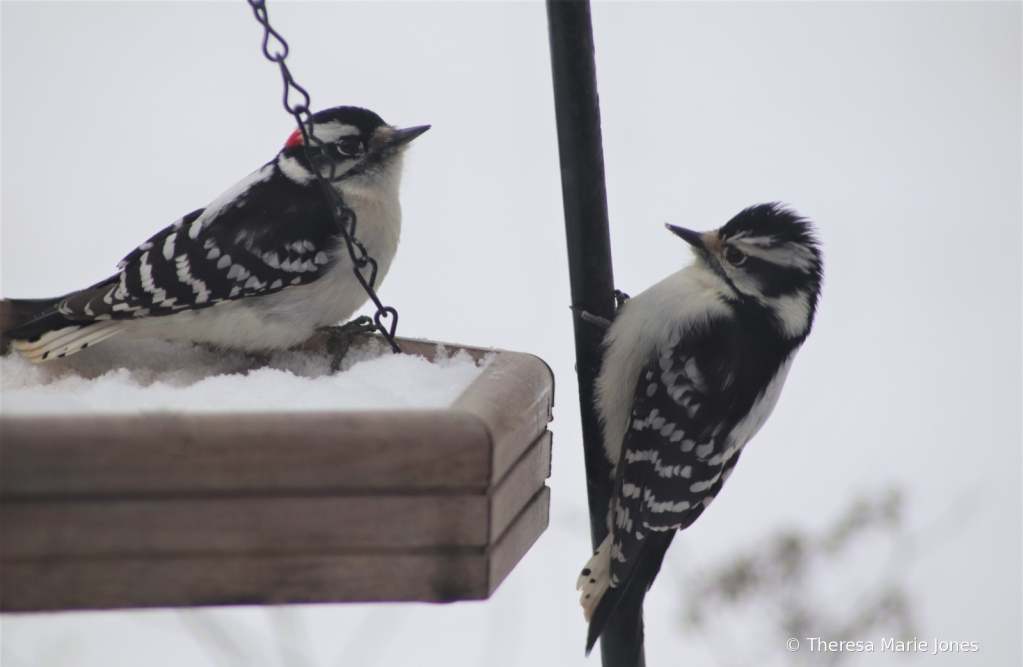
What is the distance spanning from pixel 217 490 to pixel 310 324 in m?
0.68

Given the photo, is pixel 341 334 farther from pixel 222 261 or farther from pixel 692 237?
pixel 692 237

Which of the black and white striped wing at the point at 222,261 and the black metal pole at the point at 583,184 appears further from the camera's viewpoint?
the black and white striped wing at the point at 222,261

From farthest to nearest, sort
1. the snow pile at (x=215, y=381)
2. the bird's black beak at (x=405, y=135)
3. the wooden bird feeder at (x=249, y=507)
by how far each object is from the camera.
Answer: the bird's black beak at (x=405, y=135) → the snow pile at (x=215, y=381) → the wooden bird feeder at (x=249, y=507)

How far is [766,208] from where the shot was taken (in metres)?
1.72

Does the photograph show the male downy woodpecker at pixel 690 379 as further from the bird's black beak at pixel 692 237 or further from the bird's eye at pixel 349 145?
the bird's eye at pixel 349 145

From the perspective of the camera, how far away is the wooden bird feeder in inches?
34.5

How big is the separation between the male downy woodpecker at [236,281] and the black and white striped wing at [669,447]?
0.59 metres

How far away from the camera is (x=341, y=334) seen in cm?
163

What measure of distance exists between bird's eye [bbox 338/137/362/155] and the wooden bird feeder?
0.91 metres

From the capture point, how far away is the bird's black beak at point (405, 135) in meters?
1.70

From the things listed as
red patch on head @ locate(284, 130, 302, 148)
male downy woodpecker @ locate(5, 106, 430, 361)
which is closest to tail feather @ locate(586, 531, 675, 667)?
male downy woodpecker @ locate(5, 106, 430, 361)

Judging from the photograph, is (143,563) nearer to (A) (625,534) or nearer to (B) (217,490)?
A: (B) (217,490)

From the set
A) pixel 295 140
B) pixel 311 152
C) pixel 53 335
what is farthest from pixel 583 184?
pixel 53 335

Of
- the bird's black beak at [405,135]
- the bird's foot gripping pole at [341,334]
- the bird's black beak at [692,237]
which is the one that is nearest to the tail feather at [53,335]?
the bird's foot gripping pole at [341,334]
